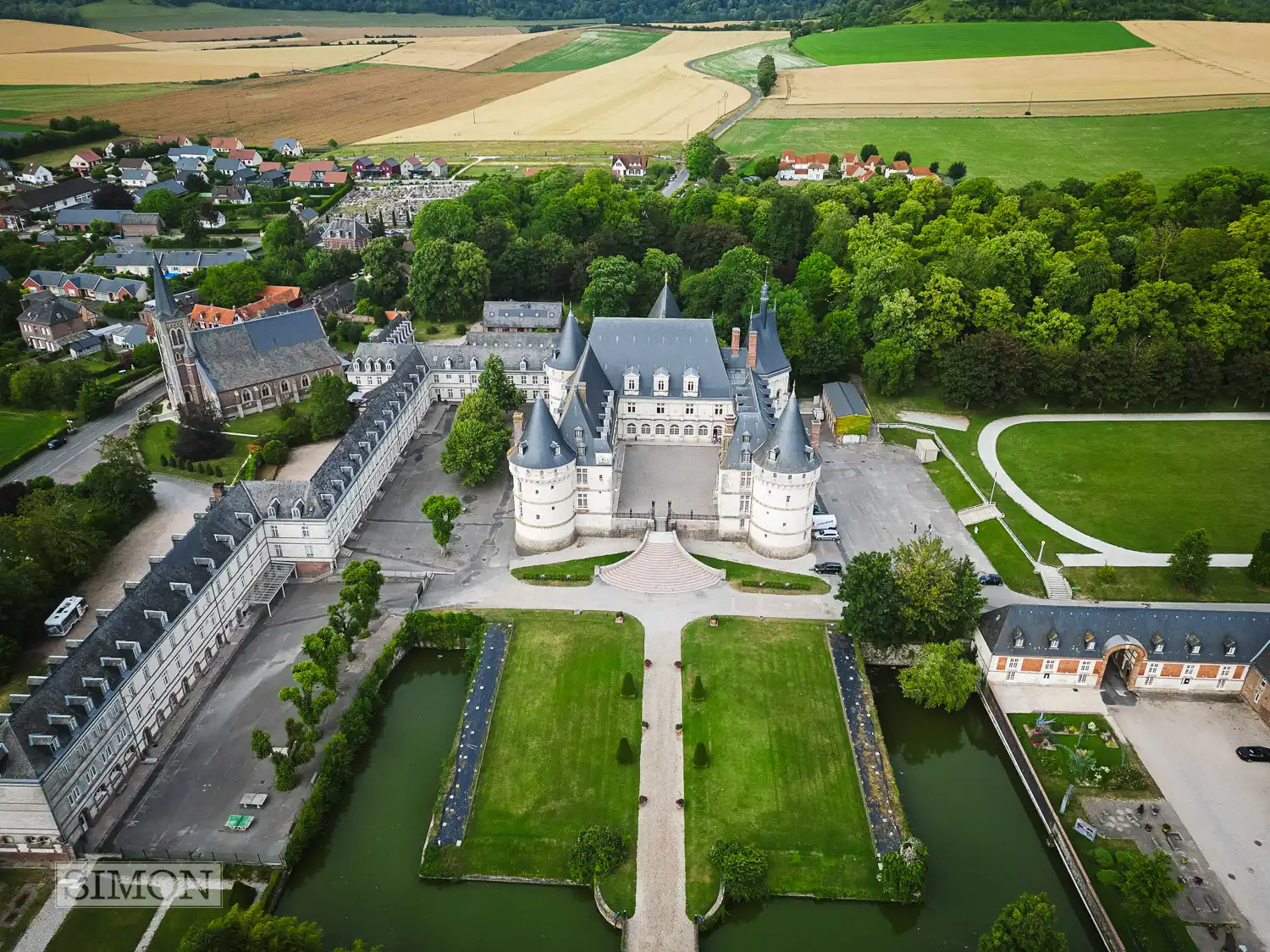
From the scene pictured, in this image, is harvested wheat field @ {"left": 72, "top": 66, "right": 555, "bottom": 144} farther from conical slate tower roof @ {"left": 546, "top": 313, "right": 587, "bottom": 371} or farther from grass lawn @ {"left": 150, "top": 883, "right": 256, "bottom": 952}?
grass lawn @ {"left": 150, "top": 883, "right": 256, "bottom": 952}

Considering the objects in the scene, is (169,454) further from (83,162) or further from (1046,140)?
(1046,140)

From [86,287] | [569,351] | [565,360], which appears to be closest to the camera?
[565,360]

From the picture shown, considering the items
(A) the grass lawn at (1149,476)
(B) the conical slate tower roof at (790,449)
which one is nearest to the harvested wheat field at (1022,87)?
(A) the grass lawn at (1149,476)

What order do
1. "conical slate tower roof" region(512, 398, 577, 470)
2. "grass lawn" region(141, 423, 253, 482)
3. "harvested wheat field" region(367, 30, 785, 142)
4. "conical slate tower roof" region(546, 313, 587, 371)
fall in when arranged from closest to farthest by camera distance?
"conical slate tower roof" region(512, 398, 577, 470) → "grass lawn" region(141, 423, 253, 482) → "conical slate tower roof" region(546, 313, 587, 371) → "harvested wheat field" region(367, 30, 785, 142)

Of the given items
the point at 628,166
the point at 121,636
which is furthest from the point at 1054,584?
the point at 628,166

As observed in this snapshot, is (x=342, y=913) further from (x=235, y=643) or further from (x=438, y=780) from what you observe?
(x=235, y=643)

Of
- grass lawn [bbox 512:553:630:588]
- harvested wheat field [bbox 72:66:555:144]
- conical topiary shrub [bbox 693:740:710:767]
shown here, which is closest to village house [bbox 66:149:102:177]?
harvested wheat field [bbox 72:66:555:144]
